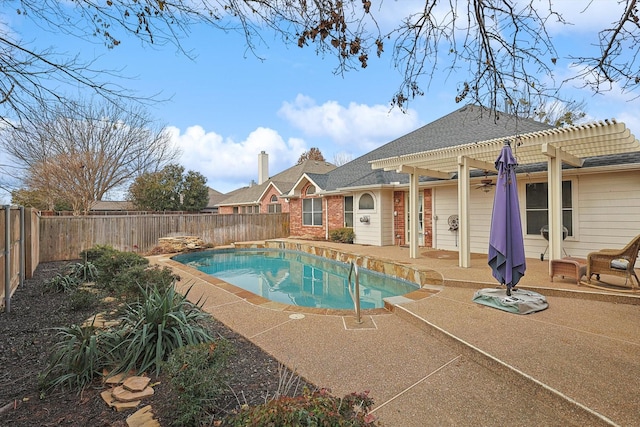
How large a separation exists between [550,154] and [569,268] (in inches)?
101

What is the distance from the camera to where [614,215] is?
316 inches

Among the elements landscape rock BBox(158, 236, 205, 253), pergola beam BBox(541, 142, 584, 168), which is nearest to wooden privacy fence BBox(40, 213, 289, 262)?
landscape rock BBox(158, 236, 205, 253)

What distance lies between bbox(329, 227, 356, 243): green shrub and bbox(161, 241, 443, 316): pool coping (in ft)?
6.10

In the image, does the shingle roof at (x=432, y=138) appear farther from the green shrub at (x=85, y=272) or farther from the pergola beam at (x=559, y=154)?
the green shrub at (x=85, y=272)

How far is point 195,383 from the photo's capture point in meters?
2.28

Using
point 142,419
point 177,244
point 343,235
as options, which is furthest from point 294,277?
point 142,419

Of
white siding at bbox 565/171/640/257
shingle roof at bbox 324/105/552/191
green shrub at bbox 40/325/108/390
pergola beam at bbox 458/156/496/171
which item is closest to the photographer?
green shrub at bbox 40/325/108/390

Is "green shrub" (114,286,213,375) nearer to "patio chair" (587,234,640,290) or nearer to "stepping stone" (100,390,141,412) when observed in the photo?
"stepping stone" (100,390,141,412)

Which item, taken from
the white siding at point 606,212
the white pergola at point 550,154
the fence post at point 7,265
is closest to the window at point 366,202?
the white pergola at point 550,154

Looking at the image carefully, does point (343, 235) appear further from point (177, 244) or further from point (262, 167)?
point (262, 167)

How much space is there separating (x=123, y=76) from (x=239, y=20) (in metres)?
1.40

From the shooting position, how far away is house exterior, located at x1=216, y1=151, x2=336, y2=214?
24.1m

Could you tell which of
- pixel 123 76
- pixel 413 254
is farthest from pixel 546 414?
pixel 413 254

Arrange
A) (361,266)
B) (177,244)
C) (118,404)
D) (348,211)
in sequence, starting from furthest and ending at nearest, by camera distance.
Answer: (348,211), (177,244), (361,266), (118,404)
